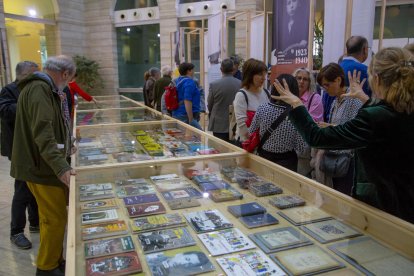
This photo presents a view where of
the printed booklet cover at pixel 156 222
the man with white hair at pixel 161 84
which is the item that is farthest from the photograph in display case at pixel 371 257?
the man with white hair at pixel 161 84

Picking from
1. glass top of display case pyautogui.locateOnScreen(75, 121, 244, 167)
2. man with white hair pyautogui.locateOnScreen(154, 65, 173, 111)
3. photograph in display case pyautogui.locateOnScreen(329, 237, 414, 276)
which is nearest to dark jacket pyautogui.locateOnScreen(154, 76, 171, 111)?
man with white hair pyautogui.locateOnScreen(154, 65, 173, 111)

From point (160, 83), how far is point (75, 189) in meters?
3.98

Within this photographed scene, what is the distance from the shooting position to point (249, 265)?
47.7 inches

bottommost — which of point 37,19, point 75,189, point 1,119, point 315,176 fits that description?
point 315,176

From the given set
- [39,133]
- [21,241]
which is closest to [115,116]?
[21,241]

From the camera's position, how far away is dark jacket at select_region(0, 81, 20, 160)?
2938mm

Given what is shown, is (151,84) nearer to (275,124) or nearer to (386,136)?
(275,124)

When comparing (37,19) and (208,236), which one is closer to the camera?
(208,236)

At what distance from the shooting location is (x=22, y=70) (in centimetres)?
310

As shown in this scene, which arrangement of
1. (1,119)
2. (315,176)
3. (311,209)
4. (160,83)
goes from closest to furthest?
(311,209) < (315,176) < (1,119) < (160,83)

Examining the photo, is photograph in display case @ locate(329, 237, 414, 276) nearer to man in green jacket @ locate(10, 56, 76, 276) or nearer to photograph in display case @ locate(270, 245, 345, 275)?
photograph in display case @ locate(270, 245, 345, 275)

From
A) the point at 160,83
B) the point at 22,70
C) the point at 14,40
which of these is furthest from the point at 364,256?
the point at 14,40

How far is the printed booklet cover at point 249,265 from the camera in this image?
3.84ft

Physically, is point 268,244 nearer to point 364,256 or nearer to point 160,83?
point 364,256
